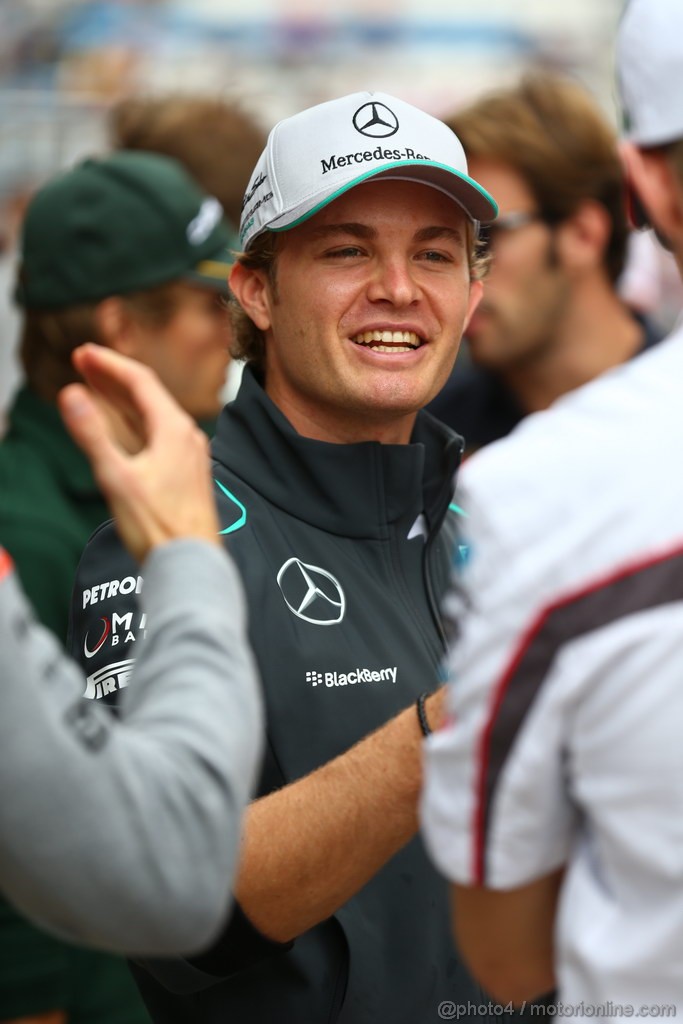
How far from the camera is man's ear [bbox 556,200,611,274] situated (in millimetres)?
4520

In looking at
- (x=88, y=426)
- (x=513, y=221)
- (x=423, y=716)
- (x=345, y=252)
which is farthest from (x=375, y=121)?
(x=513, y=221)

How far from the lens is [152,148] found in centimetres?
461

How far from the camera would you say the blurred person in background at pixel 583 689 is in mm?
1346

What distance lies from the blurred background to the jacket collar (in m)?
5.39

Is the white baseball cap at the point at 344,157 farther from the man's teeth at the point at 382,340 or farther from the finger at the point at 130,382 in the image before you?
the finger at the point at 130,382

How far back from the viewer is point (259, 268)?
250 centimetres

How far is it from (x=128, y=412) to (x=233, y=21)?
61.4 ft

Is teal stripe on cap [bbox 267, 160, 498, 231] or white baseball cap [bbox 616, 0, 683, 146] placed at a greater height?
white baseball cap [bbox 616, 0, 683, 146]

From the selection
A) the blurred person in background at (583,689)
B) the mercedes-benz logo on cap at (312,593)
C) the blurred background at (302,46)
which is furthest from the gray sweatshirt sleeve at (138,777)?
the blurred background at (302,46)

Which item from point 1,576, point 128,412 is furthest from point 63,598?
point 1,576

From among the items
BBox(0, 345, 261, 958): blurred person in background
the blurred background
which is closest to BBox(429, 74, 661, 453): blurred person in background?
the blurred background

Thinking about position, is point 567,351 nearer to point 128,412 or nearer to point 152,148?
point 152,148

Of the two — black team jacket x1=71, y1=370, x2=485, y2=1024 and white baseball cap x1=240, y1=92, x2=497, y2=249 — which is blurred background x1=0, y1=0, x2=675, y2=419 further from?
black team jacket x1=71, y1=370, x2=485, y2=1024

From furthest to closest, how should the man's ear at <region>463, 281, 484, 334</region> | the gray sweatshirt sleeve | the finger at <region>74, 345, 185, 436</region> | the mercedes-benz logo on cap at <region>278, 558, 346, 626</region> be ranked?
the man's ear at <region>463, 281, 484, 334</region> → the mercedes-benz logo on cap at <region>278, 558, 346, 626</region> → the finger at <region>74, 345, 185, 436</region> → the gray sweatshirt sleeve
